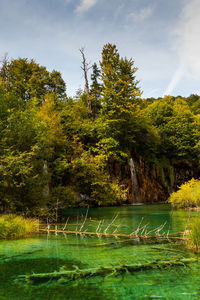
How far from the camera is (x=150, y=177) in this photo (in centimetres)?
2897

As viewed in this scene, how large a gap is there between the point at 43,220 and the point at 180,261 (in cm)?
899

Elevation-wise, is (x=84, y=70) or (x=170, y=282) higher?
(x=84, y=70)

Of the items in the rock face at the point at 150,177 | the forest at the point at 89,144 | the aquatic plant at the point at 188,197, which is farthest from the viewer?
the rock face at the point at 150,177

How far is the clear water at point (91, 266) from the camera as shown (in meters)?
3.56

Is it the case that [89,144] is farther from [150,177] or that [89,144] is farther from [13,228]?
[13,228]

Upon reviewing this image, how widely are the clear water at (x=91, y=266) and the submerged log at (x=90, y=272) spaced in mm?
155

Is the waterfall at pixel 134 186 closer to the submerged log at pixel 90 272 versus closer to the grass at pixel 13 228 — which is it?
the grass at pixel 13 228

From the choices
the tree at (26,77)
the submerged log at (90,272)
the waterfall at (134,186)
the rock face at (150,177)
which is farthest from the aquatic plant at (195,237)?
the tree at (26,77)

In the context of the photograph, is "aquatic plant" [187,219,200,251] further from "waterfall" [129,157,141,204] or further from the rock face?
"waterfall" [129,157,141,204]

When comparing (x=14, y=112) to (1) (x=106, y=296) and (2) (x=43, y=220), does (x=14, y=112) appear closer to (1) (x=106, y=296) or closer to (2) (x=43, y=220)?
(2) (x=43, y=220)

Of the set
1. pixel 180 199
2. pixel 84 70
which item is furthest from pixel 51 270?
pixel 84 70

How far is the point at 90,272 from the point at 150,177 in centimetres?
2510

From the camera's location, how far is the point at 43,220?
12883 millimetres

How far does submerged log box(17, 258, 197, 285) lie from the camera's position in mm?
4195
